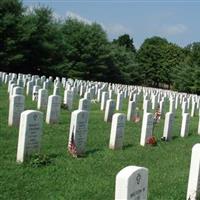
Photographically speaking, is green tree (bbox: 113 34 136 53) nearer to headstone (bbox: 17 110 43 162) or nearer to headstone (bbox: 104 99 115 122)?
headstone (bbox: 104 99 115 122)

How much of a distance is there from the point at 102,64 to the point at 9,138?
168 feet

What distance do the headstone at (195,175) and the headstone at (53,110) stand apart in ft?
25.0

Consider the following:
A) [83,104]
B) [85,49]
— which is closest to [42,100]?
[83,104]

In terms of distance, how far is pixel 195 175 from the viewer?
8.59 metres

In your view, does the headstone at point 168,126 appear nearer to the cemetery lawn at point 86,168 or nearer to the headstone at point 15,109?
the cemetery lawn at point 86,168

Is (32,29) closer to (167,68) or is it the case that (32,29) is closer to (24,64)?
(24,64)

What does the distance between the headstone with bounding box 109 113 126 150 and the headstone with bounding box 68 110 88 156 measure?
1.28 meters

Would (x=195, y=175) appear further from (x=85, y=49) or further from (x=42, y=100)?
(x=85, y=49)

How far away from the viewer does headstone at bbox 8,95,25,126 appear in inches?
551

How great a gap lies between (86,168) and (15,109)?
4459mm

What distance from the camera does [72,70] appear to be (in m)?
57.4

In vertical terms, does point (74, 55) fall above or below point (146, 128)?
above

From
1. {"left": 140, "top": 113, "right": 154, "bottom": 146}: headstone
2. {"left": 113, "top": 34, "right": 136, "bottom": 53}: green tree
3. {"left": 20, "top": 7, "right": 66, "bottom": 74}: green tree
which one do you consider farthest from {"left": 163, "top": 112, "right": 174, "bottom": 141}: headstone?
{"left": 113, "top": 34, "right": 136, "bottom": 53}: green tree

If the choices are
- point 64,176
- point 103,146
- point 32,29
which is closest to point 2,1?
point 32,29
